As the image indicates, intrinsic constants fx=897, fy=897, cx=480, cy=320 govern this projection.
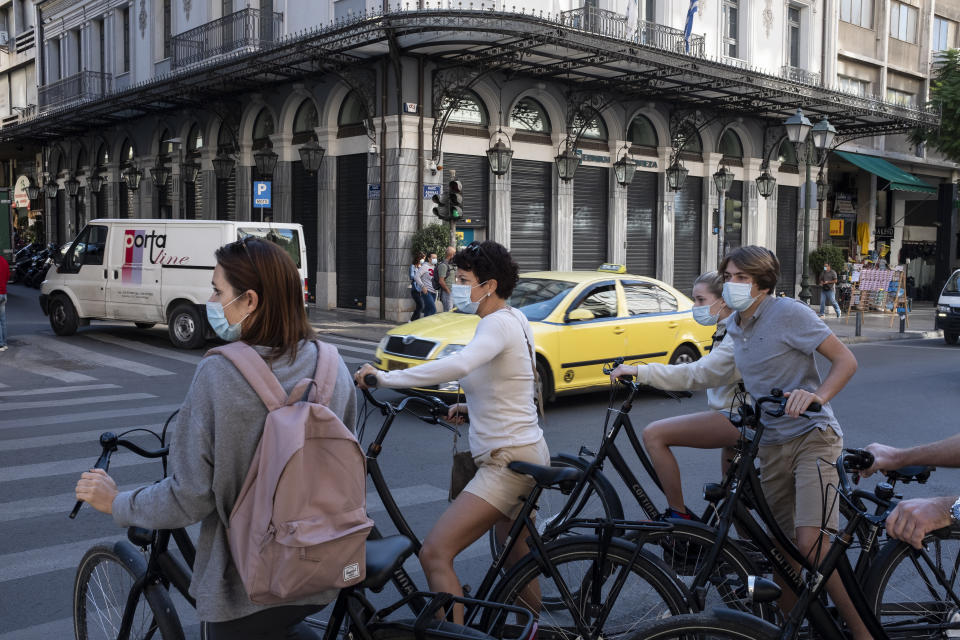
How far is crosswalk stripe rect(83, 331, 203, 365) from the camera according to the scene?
14.2 meters

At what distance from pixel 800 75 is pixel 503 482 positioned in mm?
29745

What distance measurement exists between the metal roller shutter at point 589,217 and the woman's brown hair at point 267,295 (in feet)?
73.3

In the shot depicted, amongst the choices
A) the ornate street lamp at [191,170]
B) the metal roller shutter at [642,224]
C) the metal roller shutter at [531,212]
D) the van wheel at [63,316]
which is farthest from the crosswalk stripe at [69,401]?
A: the ornate street lamp at [191,170]

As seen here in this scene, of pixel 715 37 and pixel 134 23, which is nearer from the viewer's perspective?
pixel 715 37

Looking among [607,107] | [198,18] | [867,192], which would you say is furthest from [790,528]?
[867,192]

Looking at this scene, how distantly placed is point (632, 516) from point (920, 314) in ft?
92.0

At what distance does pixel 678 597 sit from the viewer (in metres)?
3.10

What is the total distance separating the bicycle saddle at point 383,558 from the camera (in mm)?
2520

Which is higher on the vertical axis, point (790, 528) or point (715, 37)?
point (715, 37)

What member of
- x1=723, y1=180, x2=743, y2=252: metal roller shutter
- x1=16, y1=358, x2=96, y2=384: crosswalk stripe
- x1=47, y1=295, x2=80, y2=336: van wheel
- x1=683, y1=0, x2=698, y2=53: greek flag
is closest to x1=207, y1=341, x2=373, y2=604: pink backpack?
x1=16, y1=358, x2=96, y2=384: crosswalk stripe

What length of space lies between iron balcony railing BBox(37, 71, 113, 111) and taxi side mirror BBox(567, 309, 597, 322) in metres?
27.1

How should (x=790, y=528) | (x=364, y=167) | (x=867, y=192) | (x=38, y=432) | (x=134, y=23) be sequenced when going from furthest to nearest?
(x=867, y=192), (x=134, y=23), (x=364, y=167), (x=38, y=432), (x=790, y=528)

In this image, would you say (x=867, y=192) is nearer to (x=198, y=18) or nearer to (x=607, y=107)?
(x=607, y=107)

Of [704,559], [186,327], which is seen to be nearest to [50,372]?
[186,327]
